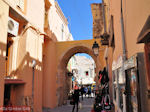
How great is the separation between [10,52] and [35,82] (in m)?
2.13

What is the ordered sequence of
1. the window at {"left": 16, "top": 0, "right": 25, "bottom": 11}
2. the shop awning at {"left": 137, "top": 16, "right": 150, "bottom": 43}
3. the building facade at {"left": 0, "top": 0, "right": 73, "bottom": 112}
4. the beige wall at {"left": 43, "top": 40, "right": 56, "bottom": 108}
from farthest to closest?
the beige wall at {"left": 43, "top": 40, "right": 56, "bottom": 108}
the window at {"left": 16, "top": 0, "right": 25, "bottom": 11}
the building facade at {"left": 0, "top": 0, "right": 73, "bottom": 112}
the shop awning at {"left": 137, "top": 16, "right": 150, "bottom": 43}

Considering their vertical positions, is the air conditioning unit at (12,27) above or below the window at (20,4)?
below

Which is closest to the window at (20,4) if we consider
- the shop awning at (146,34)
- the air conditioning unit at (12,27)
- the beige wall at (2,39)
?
the air conditioning unit at (12,27)

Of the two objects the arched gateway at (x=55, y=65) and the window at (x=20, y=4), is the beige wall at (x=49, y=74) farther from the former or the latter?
the window at (x=20, y=4)

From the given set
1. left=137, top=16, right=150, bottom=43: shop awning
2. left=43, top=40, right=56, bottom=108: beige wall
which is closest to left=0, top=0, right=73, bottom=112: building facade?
left=43, top=40, right=56, bottom=108: beige wall

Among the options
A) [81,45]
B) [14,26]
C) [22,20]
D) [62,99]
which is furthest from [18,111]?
[81,45]

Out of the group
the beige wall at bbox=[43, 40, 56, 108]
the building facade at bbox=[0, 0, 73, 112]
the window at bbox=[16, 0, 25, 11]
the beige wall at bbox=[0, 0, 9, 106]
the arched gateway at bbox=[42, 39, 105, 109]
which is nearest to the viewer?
the beige wall at bbox=[0, 0, 9, 106]

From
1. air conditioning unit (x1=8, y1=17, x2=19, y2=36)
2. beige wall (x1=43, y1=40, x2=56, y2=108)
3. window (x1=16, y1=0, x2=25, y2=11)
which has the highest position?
window (x1=16, y1=0, x2=25, y2=11)

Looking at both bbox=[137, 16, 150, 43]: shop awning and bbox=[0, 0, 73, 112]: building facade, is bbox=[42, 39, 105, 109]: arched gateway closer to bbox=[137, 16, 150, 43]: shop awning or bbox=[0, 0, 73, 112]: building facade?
bbox=[0, 0, 73, 112]: building facade

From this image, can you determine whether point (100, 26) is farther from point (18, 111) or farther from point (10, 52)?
point (18, 111)

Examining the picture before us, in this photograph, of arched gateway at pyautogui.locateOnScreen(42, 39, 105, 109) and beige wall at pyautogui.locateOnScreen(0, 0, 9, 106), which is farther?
arched gateway at pyautogui.locateOnScreen(42, 39, 105, 109)

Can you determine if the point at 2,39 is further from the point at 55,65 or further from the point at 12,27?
the point at 55,65

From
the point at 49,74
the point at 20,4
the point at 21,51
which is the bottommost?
the point at 49,74

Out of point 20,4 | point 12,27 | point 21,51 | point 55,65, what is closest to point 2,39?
point 12,27
